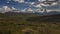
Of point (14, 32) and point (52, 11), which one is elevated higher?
point (52, 11)

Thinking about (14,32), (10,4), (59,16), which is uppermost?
(10,4)

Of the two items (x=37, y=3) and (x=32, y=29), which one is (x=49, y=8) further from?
(x=32, y=29)

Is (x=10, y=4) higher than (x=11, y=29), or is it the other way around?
(x=10, y=4)

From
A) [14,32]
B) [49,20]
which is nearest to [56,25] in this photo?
[49,20]

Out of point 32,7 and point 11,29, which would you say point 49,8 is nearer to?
point 32,7

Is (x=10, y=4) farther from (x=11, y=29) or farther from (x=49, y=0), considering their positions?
(x=49, y=0)

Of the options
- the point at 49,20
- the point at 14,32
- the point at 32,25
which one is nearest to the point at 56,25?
the point at 49,20
